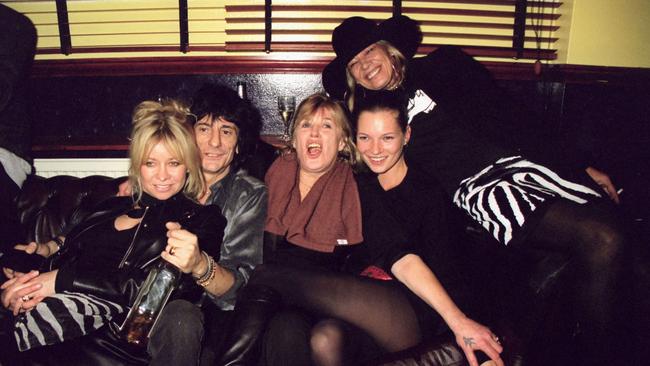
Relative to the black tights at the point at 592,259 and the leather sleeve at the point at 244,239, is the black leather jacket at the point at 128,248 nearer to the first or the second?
the leather sleeve at the point at 244,239

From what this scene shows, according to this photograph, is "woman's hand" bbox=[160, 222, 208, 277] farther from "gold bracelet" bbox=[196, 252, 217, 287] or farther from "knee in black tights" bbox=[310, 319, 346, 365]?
"knee in black tights" bbox=[310, 319, 346, 365]

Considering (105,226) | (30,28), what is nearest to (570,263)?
(105,226)

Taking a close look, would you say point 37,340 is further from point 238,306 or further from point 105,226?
point 238,306

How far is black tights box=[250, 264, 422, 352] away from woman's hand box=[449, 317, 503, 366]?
0.22 meters

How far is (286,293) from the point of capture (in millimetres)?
1667

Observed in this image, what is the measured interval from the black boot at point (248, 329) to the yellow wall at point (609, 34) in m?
3.12

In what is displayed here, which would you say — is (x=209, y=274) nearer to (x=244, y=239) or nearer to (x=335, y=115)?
(x=244, y=239)

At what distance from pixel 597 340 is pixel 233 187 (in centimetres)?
180

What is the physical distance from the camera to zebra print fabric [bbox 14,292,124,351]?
156cm

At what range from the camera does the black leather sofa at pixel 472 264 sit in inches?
54.4

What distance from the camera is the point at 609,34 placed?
3.14 meters

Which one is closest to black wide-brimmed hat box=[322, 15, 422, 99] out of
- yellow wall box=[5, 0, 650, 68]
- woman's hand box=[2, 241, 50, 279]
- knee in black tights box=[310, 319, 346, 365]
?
yellow wall box=[5, 0, 650, 68]

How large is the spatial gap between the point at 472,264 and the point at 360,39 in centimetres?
139

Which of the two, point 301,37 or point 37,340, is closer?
point 37,340
